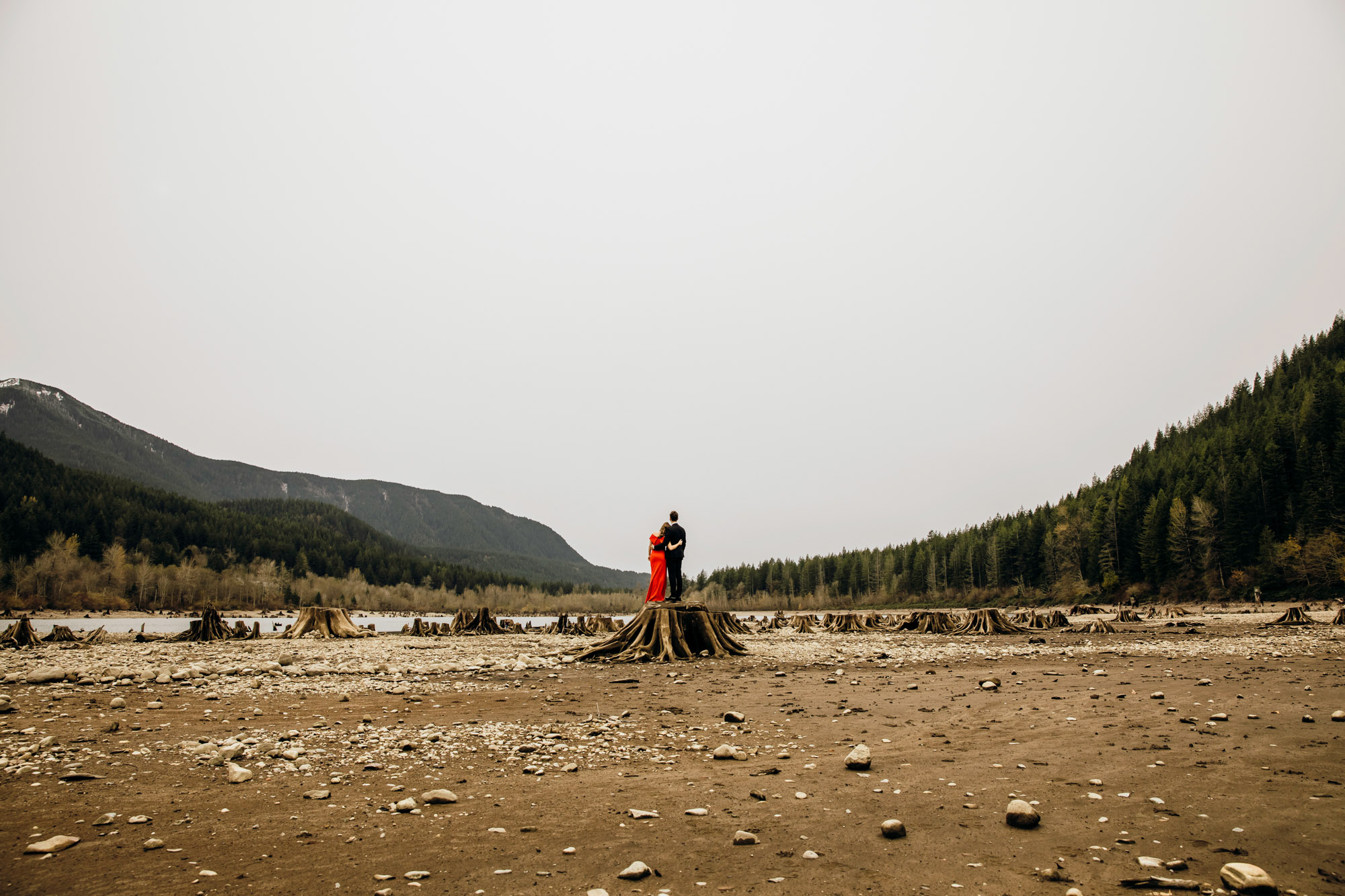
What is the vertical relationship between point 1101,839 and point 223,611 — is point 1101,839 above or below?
above

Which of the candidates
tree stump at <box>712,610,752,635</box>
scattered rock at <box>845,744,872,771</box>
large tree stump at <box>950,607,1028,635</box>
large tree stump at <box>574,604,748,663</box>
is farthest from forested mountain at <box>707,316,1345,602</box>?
scattered rock at <box>845,744,872,771</box>

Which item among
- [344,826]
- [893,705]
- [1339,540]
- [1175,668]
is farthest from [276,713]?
[1339,540]

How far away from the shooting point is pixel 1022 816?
460cm

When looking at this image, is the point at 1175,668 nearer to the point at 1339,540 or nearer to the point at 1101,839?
the point at 1101,839

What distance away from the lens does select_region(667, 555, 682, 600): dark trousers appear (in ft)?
58.6

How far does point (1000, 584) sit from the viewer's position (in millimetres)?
101688

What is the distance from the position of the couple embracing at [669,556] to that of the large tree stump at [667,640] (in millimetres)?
588

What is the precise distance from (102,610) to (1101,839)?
395ft

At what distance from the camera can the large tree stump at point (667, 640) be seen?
Result: 16891 mm

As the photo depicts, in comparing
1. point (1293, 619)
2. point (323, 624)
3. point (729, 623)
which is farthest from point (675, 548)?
point (1293, 619)

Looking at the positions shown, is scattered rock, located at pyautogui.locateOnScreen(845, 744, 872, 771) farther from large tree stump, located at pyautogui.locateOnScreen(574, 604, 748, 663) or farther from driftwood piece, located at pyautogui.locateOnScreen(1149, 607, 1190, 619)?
driftwood piece, located at pyautogui.locateOnScreen(1149, 607, 1190, 619)

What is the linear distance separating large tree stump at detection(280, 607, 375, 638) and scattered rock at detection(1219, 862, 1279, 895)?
1150 inches

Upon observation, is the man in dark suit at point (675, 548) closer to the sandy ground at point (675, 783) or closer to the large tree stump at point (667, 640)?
the large tree stump at point (667, 640)

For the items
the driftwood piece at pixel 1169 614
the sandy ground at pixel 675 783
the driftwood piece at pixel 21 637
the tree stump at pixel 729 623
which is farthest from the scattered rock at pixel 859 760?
the driftwood piece at pixel 1169 614
